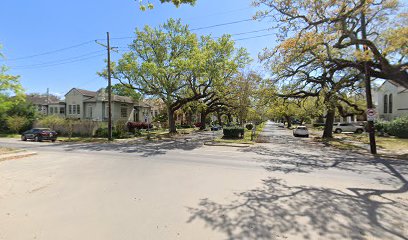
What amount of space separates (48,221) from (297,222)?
4.94 metres

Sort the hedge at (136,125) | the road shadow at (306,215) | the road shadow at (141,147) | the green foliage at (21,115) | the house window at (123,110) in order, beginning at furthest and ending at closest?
the house window at (123,110), the hedge at (136,125), the green foliage at (21,115), the road shadow at (141,147), the road shadow at (306,215)

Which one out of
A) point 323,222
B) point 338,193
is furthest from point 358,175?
point 323,222

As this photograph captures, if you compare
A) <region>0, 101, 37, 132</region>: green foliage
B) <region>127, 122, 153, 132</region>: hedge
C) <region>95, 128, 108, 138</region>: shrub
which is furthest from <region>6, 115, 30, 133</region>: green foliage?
<region>127, 122, 153, 132</region>: hedge

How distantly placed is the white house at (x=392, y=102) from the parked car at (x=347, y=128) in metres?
5.97

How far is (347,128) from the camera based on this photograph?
3688cm

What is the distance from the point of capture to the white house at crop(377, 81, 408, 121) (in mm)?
35759

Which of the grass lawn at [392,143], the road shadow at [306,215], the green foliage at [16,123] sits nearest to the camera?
the road shadow at [306,215]

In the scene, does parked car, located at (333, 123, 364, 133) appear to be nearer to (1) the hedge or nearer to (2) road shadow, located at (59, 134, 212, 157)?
(2) road shadow, located at (59, 134, 212, 157)

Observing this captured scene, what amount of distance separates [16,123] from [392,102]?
58382 millimetres

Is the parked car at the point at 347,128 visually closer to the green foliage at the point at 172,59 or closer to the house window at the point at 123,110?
the green foliage at the point at 172,59

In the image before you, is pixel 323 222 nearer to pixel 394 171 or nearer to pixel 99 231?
pixel 99 231

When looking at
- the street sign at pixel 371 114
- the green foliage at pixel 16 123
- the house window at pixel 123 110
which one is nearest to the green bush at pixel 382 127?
the street sign at pixel 371 114

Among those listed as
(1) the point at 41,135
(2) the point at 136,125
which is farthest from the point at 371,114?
(2) the point at 136,125

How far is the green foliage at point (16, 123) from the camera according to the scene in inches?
1350
